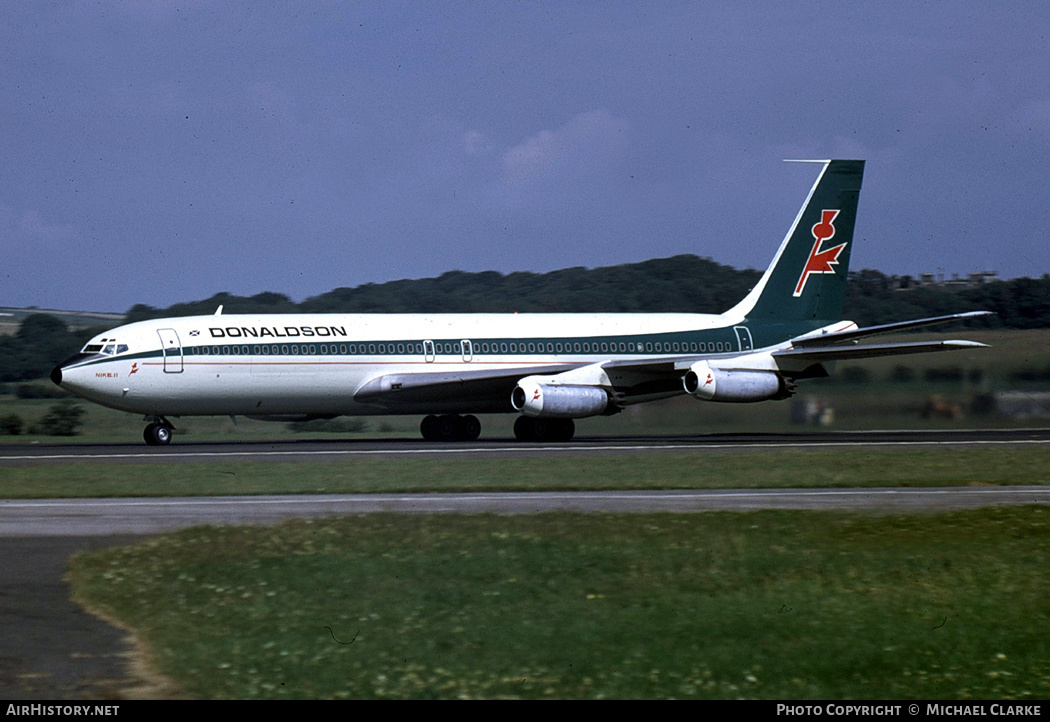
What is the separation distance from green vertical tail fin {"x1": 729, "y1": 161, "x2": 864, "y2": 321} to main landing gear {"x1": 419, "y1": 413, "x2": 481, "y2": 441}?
10.3 meters

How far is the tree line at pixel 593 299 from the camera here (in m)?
52.4

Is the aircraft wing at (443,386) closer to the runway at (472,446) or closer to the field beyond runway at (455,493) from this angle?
the runway at (472,446)

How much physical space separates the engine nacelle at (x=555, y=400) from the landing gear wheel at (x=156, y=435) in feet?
33.6

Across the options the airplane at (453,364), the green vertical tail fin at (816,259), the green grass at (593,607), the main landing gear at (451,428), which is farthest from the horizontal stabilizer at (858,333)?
the green grass at (593,607)

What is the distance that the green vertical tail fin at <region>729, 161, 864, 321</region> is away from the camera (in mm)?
42969

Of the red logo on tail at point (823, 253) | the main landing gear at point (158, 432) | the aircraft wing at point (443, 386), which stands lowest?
the main landing gear at point (158, 432)

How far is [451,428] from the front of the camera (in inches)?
1551

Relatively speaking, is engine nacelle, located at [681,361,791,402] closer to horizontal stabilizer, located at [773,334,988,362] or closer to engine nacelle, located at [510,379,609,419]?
horizontal stabilizer, located at [773,334,988,362]

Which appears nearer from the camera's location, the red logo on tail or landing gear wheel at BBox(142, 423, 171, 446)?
landing gear wheel at BBox(142, 423, 171, 446)

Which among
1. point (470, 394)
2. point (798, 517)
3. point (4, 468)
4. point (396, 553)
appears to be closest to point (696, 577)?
point (396, 553)

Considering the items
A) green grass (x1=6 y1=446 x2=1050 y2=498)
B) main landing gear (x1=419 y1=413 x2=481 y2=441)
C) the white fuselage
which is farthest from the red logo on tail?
green grass (x1=6 y1=446 x2=1050 y2=498)

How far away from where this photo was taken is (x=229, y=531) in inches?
645

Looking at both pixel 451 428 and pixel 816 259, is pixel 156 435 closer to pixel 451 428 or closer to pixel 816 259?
pixel 451 428

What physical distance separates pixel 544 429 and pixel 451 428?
3017 mm
